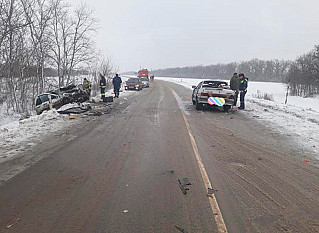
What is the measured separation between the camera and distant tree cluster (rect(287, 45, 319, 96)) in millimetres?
40688

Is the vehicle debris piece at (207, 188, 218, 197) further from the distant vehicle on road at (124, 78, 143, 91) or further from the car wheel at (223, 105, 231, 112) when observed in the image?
the distant vehicle on road at (124, 78, 143, 91)

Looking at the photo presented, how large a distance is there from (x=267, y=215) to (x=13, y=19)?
600 inches

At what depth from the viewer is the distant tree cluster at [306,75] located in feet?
133

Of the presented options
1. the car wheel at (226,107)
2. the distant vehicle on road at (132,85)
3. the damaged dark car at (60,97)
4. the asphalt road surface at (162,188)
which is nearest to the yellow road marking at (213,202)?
the asphalt road surface at (162,188)

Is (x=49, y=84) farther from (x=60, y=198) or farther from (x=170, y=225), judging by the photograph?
(x=170, y=225)

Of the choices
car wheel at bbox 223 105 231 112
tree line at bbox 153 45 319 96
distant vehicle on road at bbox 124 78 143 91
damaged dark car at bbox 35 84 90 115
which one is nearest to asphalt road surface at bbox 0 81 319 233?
car wheel at bbox 223 105 231 112

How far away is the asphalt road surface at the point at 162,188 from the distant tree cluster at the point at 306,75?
1579 inches

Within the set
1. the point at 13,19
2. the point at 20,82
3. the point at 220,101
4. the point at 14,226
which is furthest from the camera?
the point at 20,82

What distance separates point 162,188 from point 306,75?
158ft

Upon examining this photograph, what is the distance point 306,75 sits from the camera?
41688mm

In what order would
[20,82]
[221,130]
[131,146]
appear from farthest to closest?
[20,82] → [221,130] → [131,146]

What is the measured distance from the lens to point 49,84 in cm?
1923

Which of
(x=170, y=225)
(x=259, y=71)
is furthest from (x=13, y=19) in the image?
(x=259, y=71)

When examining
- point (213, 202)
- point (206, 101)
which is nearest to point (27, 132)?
point (213, 202)
